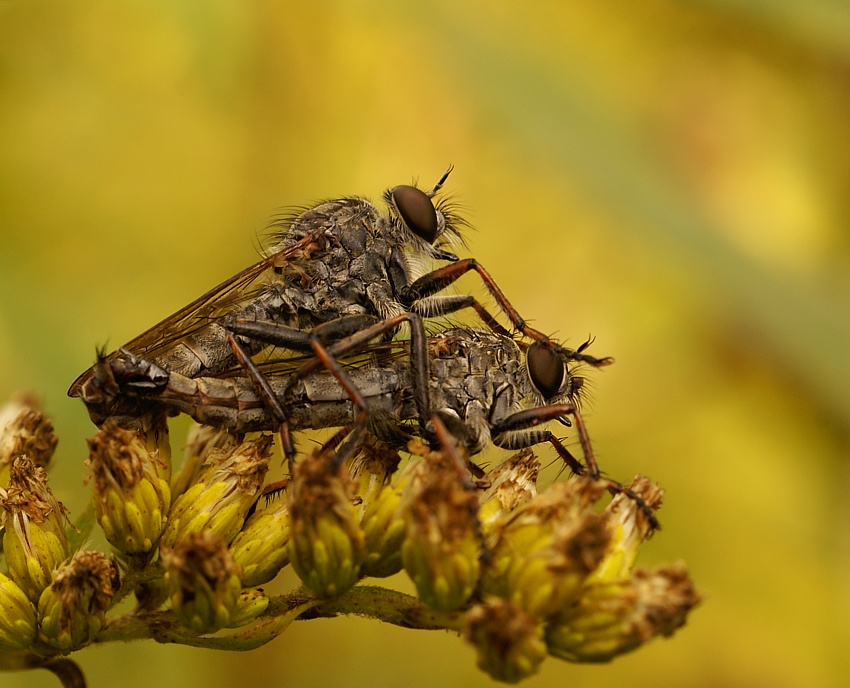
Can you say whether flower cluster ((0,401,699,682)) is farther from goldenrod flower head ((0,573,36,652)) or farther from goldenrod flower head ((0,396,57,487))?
goldenrod flower head ((0,396,57,487))

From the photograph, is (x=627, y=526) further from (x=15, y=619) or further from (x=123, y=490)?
(x=15, y=619)

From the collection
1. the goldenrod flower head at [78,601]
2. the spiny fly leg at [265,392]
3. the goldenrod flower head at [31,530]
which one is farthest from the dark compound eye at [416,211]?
the goldenrod flower head at [78,601]

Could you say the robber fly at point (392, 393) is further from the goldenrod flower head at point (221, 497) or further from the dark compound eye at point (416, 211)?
the dark compound eye at point (416, 211)

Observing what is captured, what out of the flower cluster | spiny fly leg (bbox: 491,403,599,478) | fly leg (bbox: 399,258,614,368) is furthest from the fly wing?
spiny fly leg (bbox: 491,403,599,478)

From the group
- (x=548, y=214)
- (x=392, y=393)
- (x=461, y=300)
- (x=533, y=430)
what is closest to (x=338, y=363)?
(x=392, y=393)

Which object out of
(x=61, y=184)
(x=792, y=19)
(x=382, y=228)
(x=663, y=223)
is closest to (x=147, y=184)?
(x=61, y=184)

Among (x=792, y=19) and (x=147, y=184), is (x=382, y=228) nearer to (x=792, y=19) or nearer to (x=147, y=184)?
(x=147, y=184)
